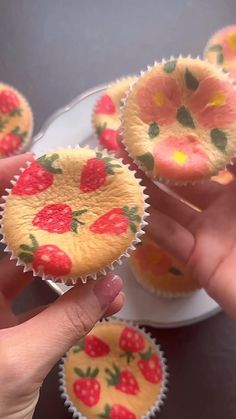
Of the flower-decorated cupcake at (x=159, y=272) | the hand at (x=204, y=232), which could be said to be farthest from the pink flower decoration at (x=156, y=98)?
the flower-decorated cupcake at (x=159, y=272)

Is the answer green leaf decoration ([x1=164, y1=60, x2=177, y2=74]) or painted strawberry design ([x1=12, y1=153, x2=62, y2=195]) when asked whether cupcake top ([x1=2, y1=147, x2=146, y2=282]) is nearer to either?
painted strawberry design ([x1=12, y1=153, x2=62, y2=195])

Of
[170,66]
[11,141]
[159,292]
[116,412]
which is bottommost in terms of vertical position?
[116,412]

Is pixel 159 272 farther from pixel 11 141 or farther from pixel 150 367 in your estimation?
pixel 11 141

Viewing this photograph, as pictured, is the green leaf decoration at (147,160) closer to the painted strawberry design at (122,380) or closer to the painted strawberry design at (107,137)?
the painted strawberry design at (107,137)

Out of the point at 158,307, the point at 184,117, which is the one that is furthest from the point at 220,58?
the point at 158,307

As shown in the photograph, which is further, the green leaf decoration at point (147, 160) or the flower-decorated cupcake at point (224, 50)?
the flower-decorated cupcake at point (224, 50)

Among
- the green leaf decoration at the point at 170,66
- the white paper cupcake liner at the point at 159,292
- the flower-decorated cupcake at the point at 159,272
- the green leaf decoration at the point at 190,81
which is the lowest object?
the white paper cupcake liner at the point at 159,292
